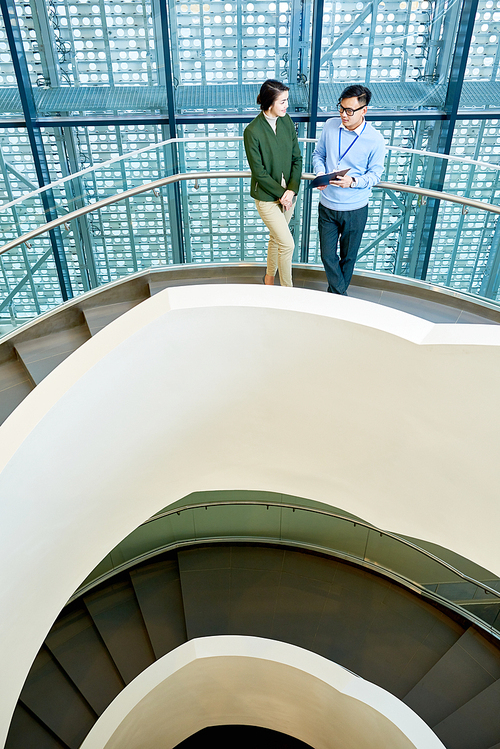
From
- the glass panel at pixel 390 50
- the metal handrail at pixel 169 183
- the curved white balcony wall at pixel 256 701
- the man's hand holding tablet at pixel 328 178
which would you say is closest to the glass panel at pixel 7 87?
the metal handrail at pixel 169 183

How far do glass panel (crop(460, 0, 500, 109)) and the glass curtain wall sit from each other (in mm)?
13

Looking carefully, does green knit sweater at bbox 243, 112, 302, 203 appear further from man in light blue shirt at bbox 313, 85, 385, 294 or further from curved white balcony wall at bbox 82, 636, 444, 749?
curved white balcony wall at bbox 82, 636, 444, 749

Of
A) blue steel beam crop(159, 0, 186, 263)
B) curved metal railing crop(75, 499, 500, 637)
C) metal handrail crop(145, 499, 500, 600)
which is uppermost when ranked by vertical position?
blue steel beam crop(159, 0, 186, 263)

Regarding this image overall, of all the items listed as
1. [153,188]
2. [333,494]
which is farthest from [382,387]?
[153,188]

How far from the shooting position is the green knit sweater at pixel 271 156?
13.0 feet

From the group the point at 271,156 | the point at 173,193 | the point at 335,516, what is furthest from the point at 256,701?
the point at 271,156

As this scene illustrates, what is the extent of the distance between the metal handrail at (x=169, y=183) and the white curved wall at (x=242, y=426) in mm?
1862

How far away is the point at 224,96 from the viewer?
257 inches

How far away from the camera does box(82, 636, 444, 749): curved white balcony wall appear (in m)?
5.48

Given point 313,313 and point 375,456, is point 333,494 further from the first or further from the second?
point 313,313

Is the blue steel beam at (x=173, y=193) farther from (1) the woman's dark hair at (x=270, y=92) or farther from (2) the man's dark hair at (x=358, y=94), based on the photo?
(2) the man's dark hair at (x=358, y=94)

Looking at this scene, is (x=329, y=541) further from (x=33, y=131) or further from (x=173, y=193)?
(x=33, y=131)

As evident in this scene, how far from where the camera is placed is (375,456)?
390cm

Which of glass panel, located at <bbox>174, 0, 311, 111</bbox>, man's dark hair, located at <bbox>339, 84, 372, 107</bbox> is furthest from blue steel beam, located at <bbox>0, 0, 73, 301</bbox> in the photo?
man's dark hair, located at <bbox>339, 84, 372, 107</bbox>
